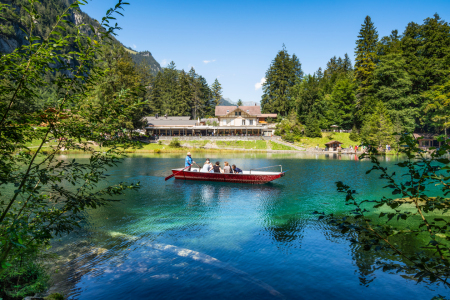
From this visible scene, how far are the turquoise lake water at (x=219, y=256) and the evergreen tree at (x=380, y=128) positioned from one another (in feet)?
134

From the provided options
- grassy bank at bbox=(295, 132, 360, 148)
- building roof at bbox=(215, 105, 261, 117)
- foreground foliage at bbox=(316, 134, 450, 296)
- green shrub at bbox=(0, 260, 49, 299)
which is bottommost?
green shrub at bbox=(0, 260, 49, 299)

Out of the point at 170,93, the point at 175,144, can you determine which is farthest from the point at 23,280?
the point at 170,93

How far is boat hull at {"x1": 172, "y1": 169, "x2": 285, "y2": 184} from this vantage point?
20344mm

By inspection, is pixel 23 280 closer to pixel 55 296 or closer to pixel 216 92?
pixel 55 296

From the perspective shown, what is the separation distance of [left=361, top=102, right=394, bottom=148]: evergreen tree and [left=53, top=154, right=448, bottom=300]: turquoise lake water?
40930 millimetres

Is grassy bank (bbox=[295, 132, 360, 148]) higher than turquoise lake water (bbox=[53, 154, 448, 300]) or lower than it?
higher

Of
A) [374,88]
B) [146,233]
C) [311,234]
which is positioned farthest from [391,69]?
[146,233]

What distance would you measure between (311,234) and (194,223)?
5.30 metres

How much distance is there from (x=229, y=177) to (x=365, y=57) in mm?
58829

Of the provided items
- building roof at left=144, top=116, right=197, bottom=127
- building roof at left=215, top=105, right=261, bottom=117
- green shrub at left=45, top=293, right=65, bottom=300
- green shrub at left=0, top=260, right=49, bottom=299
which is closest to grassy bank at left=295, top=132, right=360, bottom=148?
building roof at left=215, top=105, right=261, bottom=117

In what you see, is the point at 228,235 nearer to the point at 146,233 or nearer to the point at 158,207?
the point at 146,233

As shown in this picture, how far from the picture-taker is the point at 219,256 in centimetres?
891

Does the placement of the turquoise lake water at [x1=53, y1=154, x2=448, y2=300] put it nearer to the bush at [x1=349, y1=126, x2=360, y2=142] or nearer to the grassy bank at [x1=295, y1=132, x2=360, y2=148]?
the grassy bank at [x1=295, y1=132, x2=360, y2=148]

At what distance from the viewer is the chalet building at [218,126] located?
69.9m
